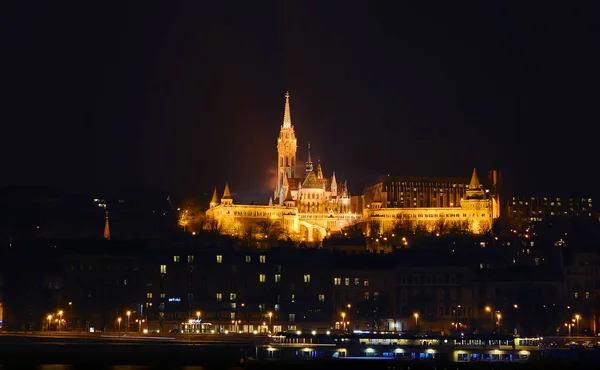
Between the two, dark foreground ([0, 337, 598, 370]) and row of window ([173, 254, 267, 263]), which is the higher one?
row of window ([173, 254, 267, 263])

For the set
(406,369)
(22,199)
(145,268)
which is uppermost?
(22,199)

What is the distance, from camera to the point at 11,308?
11356 centimetres

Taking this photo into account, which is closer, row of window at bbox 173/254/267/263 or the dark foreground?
the dark foreground

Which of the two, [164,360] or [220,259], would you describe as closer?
[164,360]

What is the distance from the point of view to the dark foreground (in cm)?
8394

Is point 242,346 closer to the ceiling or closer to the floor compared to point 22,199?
closer to the floor

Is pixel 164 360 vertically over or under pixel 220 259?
under

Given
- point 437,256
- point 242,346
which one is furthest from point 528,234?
point 242,346

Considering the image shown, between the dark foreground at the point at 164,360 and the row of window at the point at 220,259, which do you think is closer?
A: the dark foreground at the point at 164,360

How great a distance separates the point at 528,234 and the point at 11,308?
286ft

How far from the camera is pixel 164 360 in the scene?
86.6 meters

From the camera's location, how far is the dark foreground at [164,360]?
Result: 8394cm

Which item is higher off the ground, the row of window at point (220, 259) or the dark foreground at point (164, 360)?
the row of window at point (220, 259)

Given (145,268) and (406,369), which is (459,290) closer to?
(145,268)
